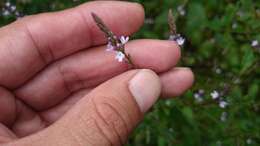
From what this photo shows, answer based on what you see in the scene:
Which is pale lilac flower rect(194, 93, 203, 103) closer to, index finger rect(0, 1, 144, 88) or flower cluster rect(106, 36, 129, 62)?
index finger rect(0, 1, 144, 88)

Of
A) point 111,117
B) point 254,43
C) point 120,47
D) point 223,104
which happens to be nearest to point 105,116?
point 111,117

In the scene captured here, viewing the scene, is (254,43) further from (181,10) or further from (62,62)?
(62,62)

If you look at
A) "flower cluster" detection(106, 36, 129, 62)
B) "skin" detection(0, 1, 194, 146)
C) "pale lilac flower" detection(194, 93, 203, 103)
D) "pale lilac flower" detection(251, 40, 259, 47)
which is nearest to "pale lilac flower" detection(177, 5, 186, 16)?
"pale lilac flower" detection(251, 40, 259, 47)

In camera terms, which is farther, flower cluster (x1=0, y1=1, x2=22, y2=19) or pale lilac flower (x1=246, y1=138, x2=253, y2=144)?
flower cluster (x1=0, y1=1, x2=22, y2=19)

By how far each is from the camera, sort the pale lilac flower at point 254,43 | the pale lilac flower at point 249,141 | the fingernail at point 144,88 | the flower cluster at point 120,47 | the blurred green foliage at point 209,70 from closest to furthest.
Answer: the fingernail at point 144,88
the flower cluster at point 120,47
the pale lilac flower at point 249,141
the blurred green foliage at point 209,70
the pale lilac flower at point 254,43

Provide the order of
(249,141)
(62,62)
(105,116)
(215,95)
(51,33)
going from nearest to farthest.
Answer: (105,116), (51,33), (62,62), (249,141), (215,95)

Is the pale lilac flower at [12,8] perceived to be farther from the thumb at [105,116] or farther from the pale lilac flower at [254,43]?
the thumb at [105,116]

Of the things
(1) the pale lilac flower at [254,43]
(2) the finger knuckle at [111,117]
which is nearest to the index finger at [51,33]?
(2) the finger knuckle at [111,117]
